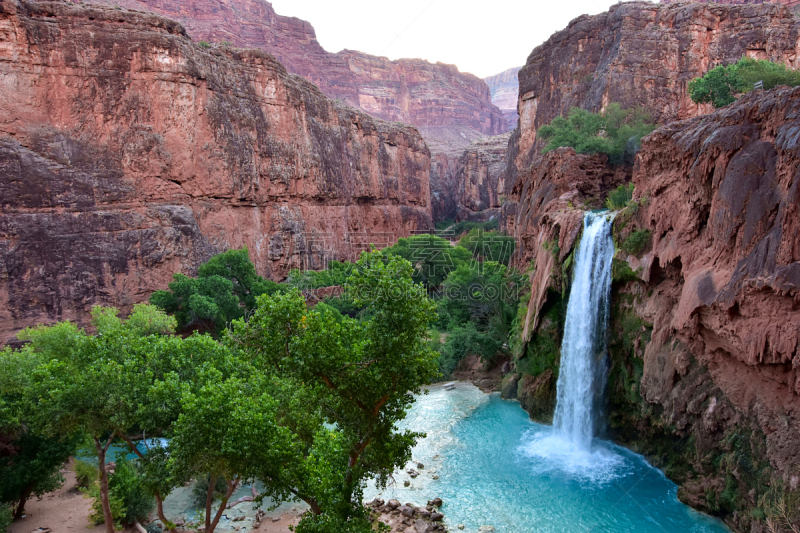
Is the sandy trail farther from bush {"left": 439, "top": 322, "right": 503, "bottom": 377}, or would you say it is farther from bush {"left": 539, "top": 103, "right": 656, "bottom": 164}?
bush {"left": 539, "top": 103, "right": 656, "bottom": 164}

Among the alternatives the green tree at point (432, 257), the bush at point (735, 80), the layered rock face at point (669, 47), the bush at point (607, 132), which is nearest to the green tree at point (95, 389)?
the bush at point (607, 132)

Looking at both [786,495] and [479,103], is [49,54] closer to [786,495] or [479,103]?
[786,495]

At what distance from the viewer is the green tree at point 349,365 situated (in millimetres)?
8328

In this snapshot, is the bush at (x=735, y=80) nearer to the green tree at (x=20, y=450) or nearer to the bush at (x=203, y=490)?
the bush at (x=203, y=490)

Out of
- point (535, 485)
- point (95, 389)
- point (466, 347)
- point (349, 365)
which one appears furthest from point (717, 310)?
point (466, 347)

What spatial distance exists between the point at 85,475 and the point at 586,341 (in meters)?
17.3

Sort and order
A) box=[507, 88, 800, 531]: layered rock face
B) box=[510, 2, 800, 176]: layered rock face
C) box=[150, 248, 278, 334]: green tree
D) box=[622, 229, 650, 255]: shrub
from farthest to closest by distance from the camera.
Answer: box=[510, 2, 800, 176]: layered rock face < box=[150, 248, 278, 334]: green tree < box=[622, 229, 650, 255]: shrub < box=[507, 88, 800, 531]: layered rock face

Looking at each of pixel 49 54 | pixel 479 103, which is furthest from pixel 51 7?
pixel 479 103

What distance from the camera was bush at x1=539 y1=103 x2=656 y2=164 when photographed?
26047 millimetres

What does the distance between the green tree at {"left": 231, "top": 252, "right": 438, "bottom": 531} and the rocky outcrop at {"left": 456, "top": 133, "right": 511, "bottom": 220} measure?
66.0 metres

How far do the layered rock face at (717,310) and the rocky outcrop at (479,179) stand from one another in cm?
5839

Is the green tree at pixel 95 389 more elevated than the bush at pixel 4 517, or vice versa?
the green tree at pixel 95 389

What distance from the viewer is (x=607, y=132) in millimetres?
29562

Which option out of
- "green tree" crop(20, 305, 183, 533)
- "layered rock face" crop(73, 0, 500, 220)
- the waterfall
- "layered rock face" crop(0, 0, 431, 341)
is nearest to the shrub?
the waterfall
